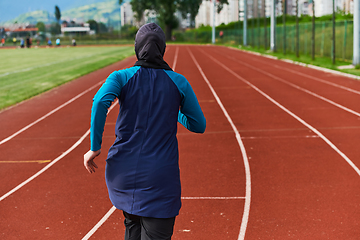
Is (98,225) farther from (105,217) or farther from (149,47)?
(149,47)

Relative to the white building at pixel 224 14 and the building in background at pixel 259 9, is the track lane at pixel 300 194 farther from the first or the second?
the white building at pixel 224 14

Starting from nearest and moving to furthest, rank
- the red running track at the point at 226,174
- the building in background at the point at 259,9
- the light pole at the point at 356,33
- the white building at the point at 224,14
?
the red running track at the point at 226,174 → the light pole at the point at 356,33 → the building in background at the point at 259,9 → the white building at the point at 224,14

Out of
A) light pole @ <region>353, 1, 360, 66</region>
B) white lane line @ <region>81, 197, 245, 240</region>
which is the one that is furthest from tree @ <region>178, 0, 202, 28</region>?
white lane line @ <region>81, 197, 245, 240</region>

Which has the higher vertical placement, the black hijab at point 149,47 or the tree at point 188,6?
the tree at point 188,6

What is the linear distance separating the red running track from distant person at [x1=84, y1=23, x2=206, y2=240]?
197 cm

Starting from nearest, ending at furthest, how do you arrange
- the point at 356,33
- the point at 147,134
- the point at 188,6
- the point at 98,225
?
the point at 147,134 < the point at 98,225 < the point at 356,33 < the point at 188,6

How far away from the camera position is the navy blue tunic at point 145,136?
2.67m

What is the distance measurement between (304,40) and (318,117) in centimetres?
2515

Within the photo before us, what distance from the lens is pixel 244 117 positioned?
10.9 metres

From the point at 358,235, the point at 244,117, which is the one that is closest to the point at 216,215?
the point at 358,235

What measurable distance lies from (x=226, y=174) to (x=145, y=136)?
406cm

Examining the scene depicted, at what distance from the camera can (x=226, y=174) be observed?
660 centimetres

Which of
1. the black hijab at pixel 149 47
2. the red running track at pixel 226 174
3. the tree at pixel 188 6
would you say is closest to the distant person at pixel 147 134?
the black hijab at pixel 149 47

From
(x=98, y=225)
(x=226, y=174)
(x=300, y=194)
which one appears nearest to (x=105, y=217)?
(x=98, y=225)
